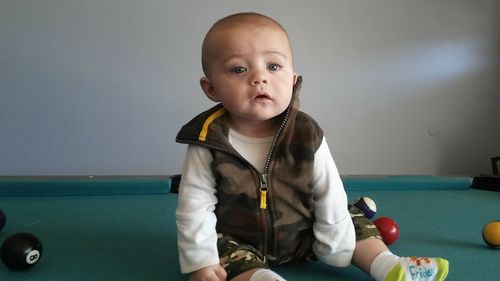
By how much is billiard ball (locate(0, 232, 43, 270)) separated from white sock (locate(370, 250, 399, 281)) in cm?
64

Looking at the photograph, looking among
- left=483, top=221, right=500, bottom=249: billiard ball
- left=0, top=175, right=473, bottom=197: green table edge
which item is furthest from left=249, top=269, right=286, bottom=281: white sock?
left=0, top=175, right=473, bottom=197: green table edge

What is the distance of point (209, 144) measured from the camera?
0.82m

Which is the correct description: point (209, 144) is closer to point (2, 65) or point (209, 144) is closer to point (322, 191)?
point (322, 191)

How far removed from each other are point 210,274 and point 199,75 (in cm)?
180

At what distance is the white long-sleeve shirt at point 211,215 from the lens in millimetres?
775

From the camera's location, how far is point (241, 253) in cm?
80

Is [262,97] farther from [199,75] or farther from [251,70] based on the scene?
[199,75]

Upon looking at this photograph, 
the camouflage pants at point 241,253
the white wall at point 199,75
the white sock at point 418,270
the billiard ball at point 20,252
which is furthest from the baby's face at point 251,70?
the white wall at point 199,75

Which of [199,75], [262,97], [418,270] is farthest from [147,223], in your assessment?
[199,75]

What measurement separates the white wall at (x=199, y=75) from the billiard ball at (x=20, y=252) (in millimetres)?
1495

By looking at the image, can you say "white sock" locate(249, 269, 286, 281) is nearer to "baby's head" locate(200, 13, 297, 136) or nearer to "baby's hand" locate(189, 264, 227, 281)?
"baby's hand" locate(189, 264, 227, 281)

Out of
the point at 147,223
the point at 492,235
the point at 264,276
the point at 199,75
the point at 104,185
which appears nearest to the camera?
the point at 264,276

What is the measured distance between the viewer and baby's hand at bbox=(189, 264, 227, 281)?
754mm

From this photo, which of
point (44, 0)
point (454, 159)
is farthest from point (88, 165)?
point (454, 159)
